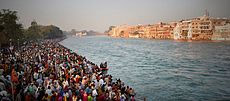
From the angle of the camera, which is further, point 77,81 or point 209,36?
point 209,36

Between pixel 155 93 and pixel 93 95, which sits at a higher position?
pixel 93 95

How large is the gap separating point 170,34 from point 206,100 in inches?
5846

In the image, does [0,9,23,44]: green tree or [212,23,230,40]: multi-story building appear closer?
[0,9,23,44]: green tree

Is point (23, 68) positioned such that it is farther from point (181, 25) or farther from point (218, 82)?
point (181, 25)

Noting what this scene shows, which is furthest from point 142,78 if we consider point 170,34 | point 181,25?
point 170,34

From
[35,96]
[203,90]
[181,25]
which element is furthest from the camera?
[181,25]

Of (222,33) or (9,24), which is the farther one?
(222,33)

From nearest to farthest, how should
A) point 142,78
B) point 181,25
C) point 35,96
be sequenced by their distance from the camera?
point 35,96 → point 142,78 → point 181,25

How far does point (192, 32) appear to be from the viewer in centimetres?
12912

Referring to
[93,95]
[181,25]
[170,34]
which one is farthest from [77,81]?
[170,34]

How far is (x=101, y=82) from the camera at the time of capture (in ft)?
57.2

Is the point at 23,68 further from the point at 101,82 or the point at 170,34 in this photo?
the point at 170,34

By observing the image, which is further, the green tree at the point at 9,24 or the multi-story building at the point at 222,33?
the multi-story building at the point at 222,33

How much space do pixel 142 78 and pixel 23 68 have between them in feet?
50.7
